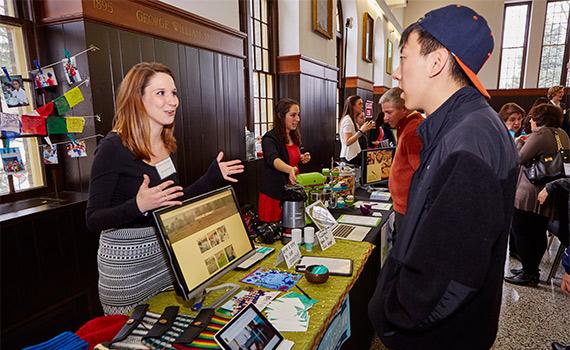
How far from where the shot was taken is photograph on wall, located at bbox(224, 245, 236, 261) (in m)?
1.21

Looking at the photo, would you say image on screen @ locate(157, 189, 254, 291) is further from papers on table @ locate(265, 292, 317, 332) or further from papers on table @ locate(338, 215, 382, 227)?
papers on table @ locate(338, 215, 382, 227)

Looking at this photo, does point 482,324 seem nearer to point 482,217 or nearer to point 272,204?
point 482,217

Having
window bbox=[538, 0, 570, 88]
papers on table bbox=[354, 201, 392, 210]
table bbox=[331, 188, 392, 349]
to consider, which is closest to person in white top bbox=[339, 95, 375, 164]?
papers on table bbox=[354, 201, 392, 210]

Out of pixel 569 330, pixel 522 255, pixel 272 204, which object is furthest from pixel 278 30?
pixel 569 330

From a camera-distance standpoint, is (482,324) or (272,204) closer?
(482,324)

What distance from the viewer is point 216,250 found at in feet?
3.81

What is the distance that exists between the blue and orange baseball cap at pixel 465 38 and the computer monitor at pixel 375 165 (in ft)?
6.79

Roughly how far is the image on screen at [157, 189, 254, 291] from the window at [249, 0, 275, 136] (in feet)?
9.70

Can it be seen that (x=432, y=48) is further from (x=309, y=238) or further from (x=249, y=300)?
(x=309, y=238)

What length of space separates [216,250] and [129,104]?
70 cm

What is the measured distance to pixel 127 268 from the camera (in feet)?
4.27

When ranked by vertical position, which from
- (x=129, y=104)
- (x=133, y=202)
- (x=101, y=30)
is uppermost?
(x=101, y=30)

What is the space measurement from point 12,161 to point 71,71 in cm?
57

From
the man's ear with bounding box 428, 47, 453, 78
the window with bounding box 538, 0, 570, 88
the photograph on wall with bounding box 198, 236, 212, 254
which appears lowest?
the photograph on wall with bounding box 198, 236, 212, 254
